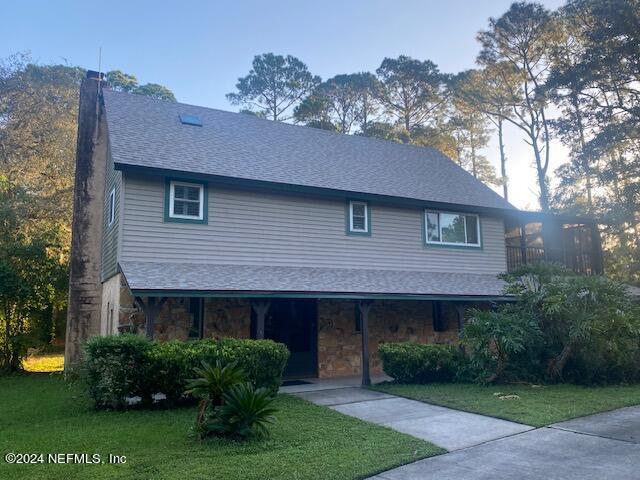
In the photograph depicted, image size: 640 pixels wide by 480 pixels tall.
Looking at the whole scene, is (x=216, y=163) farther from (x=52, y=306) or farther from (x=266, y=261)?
(x=52, y=306)

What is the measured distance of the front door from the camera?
12016 mm

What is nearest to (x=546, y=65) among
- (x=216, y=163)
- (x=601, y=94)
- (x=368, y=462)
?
(x=601, y=94)

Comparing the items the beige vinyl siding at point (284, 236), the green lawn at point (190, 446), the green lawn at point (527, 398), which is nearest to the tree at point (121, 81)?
the beige vinyl siding at point (284, 236)

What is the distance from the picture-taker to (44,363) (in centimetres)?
1673

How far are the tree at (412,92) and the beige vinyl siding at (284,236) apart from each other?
50.5ft

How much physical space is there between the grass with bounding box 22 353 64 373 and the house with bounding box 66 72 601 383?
2967mm

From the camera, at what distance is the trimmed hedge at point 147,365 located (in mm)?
7469

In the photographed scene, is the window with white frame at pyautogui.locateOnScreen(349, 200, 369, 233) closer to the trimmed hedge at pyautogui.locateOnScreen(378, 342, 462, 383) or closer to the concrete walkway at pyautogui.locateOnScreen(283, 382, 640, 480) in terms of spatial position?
the trimmed hedge at pyautogui.locateOnScreen(378, 342, 462, 383)

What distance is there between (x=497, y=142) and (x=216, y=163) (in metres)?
24.0

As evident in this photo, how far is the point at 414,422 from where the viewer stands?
7.02 m

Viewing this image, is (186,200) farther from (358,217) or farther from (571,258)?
(571,258)

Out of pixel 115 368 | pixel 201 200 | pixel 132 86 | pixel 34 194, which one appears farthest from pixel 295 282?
pixel 132 86

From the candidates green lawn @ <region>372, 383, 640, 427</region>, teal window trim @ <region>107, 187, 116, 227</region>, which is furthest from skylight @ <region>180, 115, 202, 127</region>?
green lawn @ <region>372, 383, 640, 427</region>

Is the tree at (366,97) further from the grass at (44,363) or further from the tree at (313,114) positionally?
the grass at (44,363)
